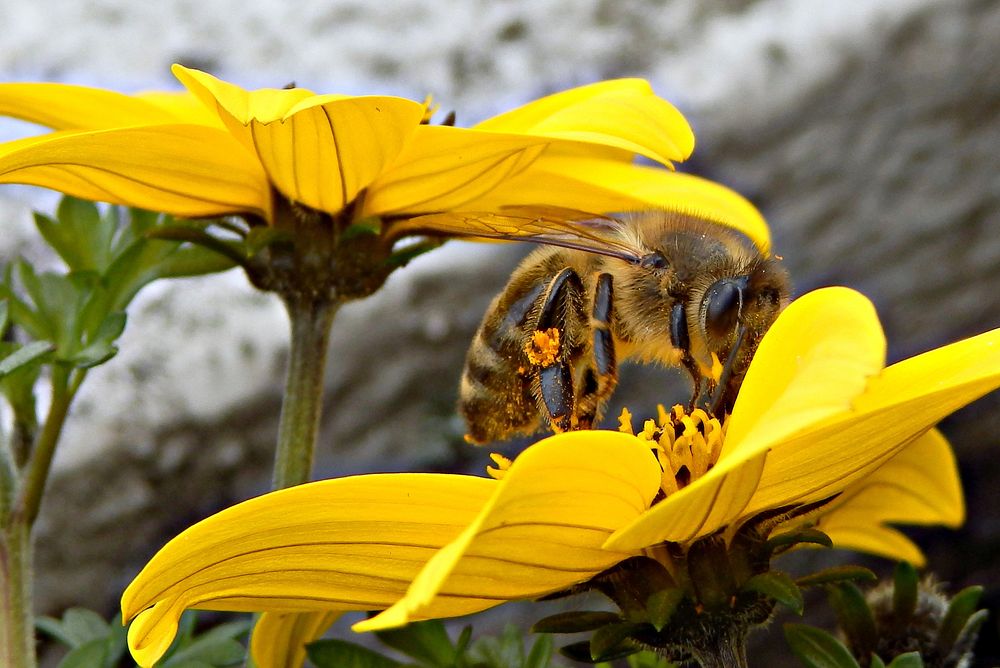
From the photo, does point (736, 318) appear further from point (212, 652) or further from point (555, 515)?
point (212, 652)

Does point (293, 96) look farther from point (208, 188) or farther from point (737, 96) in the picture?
point (737, 96)

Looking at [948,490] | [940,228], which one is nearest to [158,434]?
[948,490]

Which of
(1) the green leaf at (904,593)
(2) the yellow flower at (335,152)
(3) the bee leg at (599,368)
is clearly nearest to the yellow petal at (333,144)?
(2) the yellow flower at (335,152)

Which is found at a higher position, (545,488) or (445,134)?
(445,134)

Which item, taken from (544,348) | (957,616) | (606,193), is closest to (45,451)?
(544,348)

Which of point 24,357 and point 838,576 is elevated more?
point 24,357

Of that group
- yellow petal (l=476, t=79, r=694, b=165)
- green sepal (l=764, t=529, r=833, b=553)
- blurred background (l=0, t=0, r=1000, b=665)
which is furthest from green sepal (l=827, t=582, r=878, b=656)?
blurred background (l=0, t=0, r=1000, b=665)
